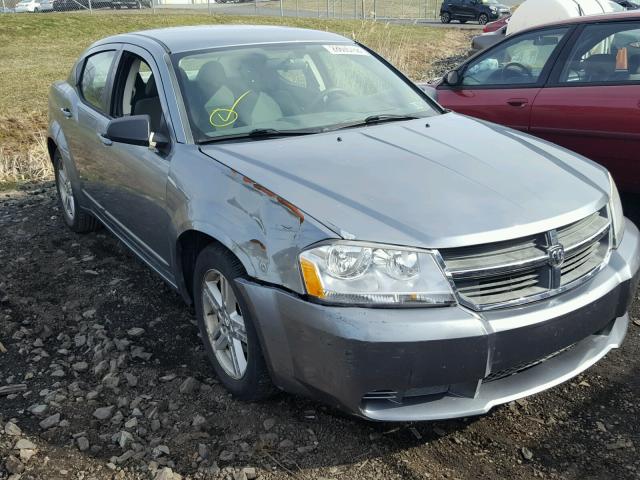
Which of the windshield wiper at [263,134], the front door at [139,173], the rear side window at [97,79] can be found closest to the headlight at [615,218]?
the windshield wiper at [263,134]

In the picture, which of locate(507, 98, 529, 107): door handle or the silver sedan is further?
locate(507, 98, 529, 107): door handle

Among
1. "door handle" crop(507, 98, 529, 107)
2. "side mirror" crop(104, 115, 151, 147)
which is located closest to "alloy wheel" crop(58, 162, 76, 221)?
"side mirror" crop(104, 115, 151, 147)

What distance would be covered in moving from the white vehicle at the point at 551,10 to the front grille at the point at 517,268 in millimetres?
9316

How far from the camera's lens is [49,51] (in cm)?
2027

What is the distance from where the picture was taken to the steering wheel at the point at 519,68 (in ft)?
18.3

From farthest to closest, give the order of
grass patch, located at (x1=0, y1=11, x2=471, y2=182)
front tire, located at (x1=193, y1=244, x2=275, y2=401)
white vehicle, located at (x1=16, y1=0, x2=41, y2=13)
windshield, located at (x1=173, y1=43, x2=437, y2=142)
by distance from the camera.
→ 1. white vehicle, located at (x1=16, y1=0, x2=41, y2=13)
2. grass patch, located at (x1=0, y1=11, x2=471, y2=182)
3. windshield, located at (x1=173, y1=43, x2=437, y2=142)
4. front tire, located at (x1=193, y1=244, x2=275, y2=401)

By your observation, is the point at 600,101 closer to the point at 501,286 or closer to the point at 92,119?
the point at 501,286

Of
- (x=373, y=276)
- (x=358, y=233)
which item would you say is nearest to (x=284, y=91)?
(x=358, y=233)

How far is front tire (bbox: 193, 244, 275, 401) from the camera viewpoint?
292 centimetres

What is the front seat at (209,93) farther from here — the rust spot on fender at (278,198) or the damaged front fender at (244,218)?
the rust spot on fender at (278,198)

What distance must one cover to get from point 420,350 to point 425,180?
0.86m

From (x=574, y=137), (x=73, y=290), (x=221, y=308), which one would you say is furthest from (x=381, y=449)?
(x=574, y=137)

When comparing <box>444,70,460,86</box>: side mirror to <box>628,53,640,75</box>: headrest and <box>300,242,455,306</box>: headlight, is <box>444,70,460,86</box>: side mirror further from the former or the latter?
<box>300,242,455,306</box>: headlight

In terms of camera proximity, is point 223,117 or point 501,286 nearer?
point 501,286
